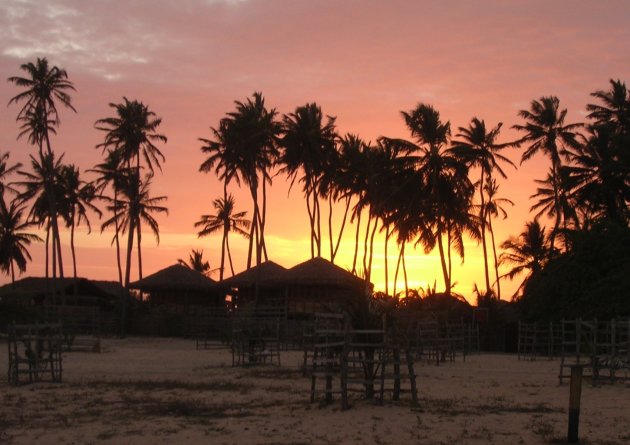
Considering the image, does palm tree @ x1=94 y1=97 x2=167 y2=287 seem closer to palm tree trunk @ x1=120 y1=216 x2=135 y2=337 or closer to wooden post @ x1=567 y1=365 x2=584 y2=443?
palm tree trunk @ x1=120 y1=216 x2=135 y2=337

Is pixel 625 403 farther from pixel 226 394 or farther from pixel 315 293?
pixel 315 293

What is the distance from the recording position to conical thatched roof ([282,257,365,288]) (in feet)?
150

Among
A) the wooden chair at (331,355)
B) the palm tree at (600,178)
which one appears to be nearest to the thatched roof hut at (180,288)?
the palm tree at (600,178)

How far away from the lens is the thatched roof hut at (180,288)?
5669cm

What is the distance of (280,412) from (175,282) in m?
42.3

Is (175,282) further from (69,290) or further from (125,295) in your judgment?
(69,290)

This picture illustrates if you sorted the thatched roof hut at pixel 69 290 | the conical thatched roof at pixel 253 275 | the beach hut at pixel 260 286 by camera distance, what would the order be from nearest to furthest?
the beach hut at pixel 260 286 → the conical thatched roof at pixel 253 275 → the thatched roof hut at pixel 69 290

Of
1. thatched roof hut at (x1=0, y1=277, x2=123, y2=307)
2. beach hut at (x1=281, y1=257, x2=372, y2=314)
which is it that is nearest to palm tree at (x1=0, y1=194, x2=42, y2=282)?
thatched roof hut at (x1=0, y1=277, x2=123, y2=307)

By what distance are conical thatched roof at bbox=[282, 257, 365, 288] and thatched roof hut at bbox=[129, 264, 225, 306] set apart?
32.2ft

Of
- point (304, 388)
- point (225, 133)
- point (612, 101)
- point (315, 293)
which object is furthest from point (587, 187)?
point (304, 388)

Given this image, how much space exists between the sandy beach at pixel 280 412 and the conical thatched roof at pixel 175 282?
106ft

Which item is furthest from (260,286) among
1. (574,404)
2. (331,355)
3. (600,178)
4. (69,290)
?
(574,404)

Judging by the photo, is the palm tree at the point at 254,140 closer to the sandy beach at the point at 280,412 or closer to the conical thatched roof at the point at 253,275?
the conical thatched roof at the point at 253,275

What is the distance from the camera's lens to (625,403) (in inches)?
668
